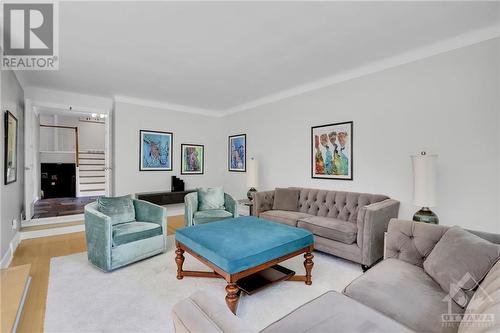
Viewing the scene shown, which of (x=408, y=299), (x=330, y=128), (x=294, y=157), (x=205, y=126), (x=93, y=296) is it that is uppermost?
(x=205, y=126)

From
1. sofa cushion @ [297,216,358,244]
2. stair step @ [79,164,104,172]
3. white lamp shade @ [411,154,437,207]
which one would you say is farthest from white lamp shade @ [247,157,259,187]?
stair step @ [79,164,104,172]

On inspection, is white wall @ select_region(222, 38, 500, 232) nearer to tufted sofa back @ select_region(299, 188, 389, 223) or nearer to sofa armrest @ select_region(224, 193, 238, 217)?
tufted sofa back @ select_region(299, 188, 389, 223)

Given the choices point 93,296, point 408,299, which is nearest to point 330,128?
point 408,299

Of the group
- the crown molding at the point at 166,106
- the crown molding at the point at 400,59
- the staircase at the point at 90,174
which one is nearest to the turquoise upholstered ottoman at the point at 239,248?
the crown molding at the point at 400,59

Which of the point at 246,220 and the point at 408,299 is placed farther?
the point at 246,220

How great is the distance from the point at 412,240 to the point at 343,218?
149 centimetres

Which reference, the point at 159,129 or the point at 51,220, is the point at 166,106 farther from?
the point at 51,220

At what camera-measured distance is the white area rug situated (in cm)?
197

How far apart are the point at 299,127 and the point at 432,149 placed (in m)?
2.12

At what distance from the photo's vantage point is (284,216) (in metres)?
3.74

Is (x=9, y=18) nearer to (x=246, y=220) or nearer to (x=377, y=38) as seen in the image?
(x=246, y=220)

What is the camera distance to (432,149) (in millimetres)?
2963

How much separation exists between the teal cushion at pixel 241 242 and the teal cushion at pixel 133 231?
2.39 ft

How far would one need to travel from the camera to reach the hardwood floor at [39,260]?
6.54 feet
